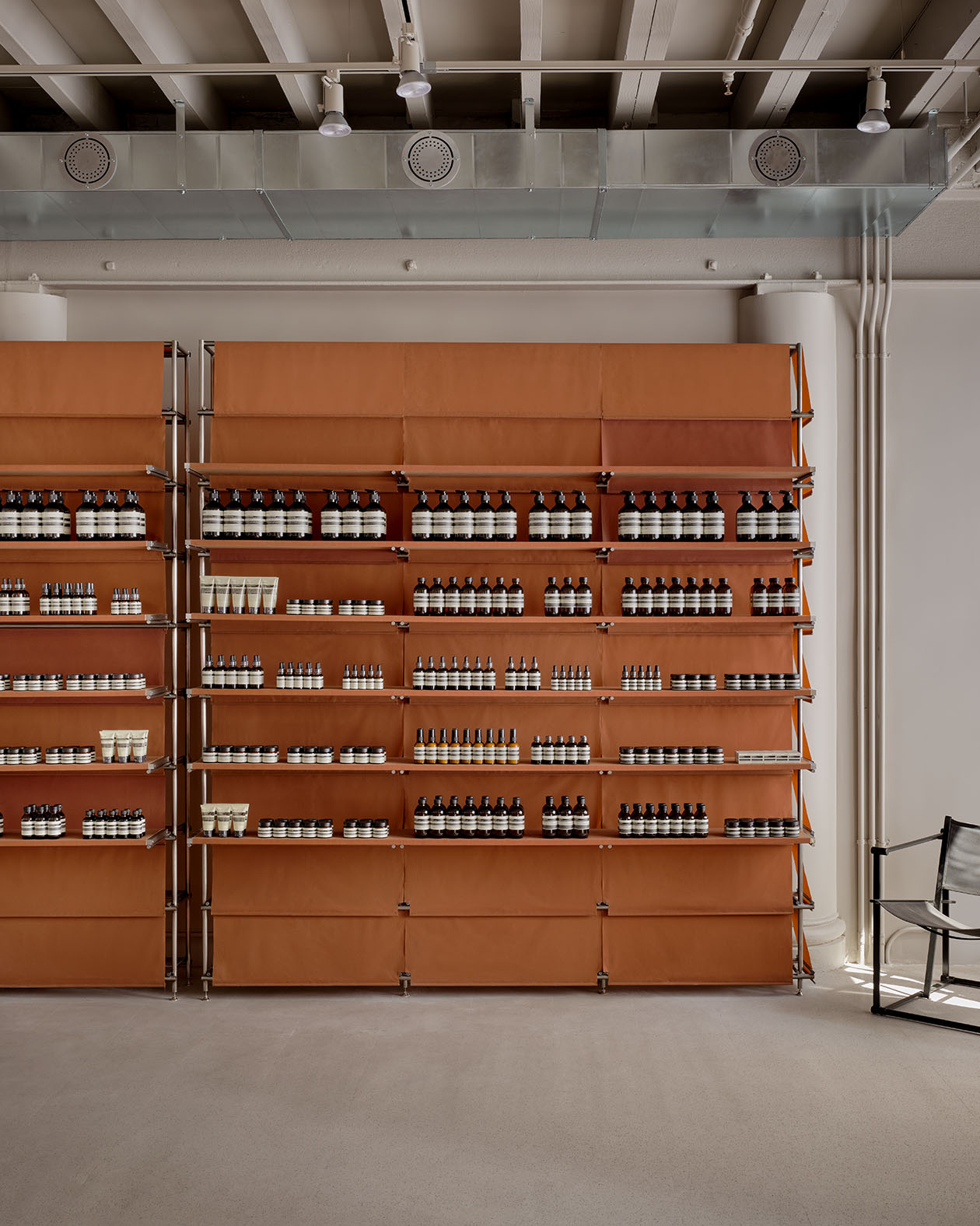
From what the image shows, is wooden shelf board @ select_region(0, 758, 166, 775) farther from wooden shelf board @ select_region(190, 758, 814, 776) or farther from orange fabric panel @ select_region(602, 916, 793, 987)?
orange fabric panel @ select_region(602, 916, 793, 987)

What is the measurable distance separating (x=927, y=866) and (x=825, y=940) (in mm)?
709

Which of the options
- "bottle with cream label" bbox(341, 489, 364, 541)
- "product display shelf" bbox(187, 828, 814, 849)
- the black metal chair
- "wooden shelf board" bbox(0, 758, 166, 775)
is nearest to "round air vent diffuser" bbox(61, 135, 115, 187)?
"bottle with cream label" bbox(341, 489, 364, 541)

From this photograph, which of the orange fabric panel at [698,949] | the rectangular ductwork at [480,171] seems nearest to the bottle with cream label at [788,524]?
the rectangular ductwork at [480,171]

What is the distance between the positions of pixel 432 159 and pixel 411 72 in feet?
3.79

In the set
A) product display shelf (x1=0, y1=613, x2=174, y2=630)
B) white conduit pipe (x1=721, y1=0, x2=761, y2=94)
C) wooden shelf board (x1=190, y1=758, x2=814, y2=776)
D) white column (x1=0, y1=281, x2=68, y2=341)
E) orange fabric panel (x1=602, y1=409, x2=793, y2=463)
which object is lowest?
wooden shelf board (x1=190, y1=758, x2=814, y2=776)

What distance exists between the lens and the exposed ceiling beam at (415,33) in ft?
12.5

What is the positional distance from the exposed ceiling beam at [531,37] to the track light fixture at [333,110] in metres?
0.82

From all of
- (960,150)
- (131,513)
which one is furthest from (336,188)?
(960,150)

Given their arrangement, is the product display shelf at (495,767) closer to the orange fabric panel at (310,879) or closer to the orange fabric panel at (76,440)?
the orange fabric panel at (310,879)

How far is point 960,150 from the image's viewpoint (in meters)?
5.17

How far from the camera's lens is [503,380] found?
16.9 feet

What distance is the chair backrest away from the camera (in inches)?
191

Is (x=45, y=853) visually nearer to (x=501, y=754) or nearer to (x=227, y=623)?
(x=227, y=623)

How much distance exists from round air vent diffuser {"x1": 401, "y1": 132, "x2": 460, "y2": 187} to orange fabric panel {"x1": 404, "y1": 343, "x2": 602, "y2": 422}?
0.80m
